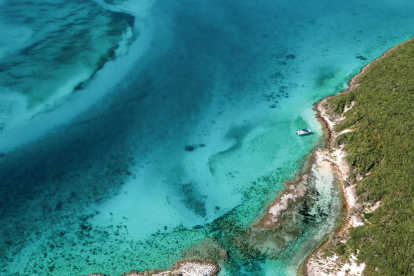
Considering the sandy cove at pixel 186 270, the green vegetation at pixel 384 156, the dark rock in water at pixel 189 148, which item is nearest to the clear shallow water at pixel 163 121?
the dark rock in water at pixel 189 148

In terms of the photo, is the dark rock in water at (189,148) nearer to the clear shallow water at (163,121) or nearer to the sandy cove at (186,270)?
the clear shallow water at (163,121)

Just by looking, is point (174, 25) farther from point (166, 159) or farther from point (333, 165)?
point (333, 165)

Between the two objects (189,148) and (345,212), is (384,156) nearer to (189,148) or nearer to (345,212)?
(345,212)

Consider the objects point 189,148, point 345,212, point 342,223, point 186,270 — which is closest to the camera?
point 186,270

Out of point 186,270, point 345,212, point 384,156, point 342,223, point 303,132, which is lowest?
point 186,270

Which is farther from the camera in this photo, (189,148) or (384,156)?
(189,148)

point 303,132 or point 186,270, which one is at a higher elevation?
point 303,132

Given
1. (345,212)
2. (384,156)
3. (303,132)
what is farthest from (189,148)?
(384,156)
